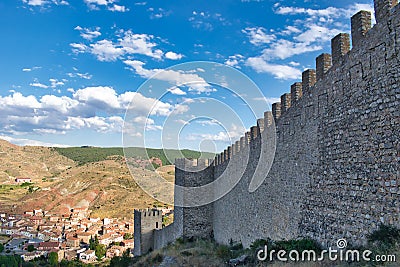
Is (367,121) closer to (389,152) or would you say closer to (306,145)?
(389,152)

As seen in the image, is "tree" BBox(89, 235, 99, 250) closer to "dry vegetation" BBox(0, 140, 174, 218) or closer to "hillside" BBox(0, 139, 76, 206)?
"dry vegetation" BBox(0, 140, 174, 218)

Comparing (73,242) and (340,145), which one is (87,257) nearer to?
(73,242)

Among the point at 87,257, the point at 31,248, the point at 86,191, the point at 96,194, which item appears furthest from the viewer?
the point at 86,191

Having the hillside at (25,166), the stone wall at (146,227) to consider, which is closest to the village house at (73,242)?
the hillside at (25,166)

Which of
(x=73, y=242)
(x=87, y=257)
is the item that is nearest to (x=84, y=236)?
(x=73, y=242)

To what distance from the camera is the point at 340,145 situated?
20.5ft

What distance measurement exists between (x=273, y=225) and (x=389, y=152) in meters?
5.22

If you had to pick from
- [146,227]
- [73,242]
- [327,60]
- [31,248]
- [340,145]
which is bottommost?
[73,242]

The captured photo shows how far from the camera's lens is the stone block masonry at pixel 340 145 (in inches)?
194

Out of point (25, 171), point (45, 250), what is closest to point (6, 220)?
point (45, 250)

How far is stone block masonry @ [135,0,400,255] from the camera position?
494cm

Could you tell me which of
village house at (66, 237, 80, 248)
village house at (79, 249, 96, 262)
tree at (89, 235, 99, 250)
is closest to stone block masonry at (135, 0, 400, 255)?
village house at (79, 249, 96, 262)

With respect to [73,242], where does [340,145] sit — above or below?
above

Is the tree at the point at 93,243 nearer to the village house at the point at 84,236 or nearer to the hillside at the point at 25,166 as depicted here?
the village house at the point at 84,236
